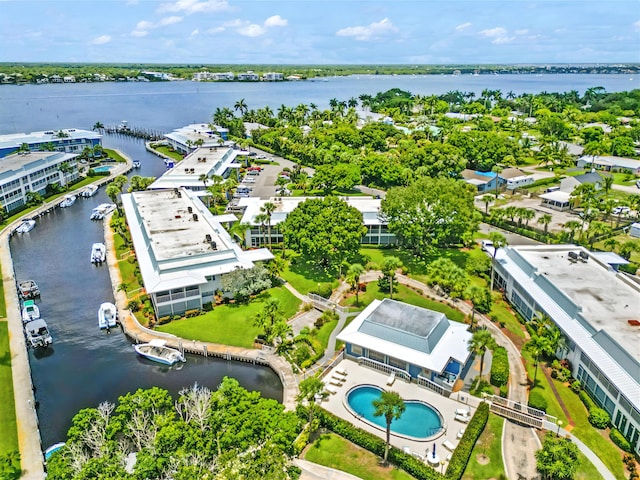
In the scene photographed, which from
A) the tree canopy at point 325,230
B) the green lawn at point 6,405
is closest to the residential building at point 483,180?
the tree canopy at point 325,230

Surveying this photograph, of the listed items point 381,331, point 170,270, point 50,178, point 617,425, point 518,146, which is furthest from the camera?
point 518,146

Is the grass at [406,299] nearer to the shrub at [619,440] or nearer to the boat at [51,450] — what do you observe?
the shrub at [619,440]

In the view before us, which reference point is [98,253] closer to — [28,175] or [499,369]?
[28,175]

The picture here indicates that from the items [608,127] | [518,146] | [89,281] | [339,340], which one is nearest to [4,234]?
[89,281]

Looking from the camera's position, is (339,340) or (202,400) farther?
(339,340)

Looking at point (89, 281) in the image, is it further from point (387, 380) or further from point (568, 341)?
point (568, 341)

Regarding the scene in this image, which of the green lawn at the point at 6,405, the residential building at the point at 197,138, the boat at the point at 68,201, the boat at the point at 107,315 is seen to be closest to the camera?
the green lawn at the point at 6,405
